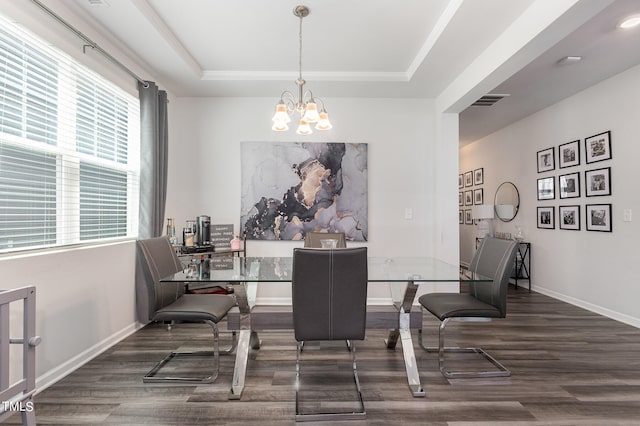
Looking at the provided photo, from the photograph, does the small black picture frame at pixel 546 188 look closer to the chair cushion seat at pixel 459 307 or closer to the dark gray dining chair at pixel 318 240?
the chair cushion seat at pixel 459 307

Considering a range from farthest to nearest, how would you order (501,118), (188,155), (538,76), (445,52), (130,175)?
(501,118) → (188,155) → (538,76) → (130,175) → (445,52)

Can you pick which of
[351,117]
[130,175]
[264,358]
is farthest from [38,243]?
[351,117]

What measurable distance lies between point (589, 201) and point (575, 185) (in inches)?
11.3

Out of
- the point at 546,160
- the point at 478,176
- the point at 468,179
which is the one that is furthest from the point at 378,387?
the point at 468,179

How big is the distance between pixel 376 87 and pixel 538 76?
1.75m

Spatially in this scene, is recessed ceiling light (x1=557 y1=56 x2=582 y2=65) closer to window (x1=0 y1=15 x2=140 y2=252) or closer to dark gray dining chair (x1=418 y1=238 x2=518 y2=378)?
dark gray dining chair (x1=418 y1=238 x2=518 y2=378)

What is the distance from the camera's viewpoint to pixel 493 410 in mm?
1905

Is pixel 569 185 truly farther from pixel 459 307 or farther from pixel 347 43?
pixel 347 43

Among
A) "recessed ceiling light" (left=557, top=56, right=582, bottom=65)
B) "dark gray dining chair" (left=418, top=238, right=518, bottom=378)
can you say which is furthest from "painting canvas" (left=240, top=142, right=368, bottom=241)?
"recessed ceiling light" (left=557, top=56, right=582, bottom=65)

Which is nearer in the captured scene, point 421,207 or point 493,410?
point 493,410

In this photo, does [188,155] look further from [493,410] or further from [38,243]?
[493,410]

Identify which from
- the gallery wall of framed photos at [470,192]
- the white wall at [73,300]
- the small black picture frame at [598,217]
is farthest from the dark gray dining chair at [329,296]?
the gallery wall of framed photos at [470,192]

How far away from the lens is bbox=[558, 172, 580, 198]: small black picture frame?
4139 millimetres

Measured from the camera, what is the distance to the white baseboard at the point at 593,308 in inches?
134
